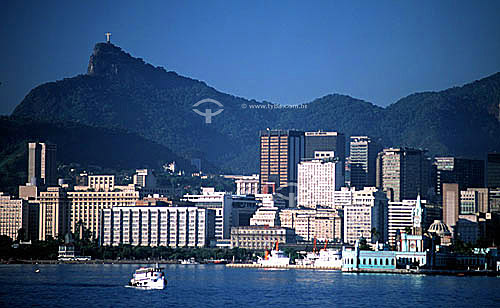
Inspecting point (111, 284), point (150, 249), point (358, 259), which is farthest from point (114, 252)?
point (111, 284)

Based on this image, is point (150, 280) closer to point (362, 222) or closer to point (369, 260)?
point (369, 260)

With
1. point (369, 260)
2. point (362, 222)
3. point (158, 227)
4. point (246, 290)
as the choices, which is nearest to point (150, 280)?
point (246, 290)

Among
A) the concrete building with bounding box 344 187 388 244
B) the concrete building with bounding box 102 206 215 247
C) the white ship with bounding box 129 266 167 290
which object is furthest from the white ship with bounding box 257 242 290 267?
the white ship with bounding box 129 266 167 290

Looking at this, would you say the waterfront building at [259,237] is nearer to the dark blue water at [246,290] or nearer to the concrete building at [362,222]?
the concrete building at [362,222]

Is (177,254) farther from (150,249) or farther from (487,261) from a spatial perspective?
(487,261)

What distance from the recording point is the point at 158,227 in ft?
631

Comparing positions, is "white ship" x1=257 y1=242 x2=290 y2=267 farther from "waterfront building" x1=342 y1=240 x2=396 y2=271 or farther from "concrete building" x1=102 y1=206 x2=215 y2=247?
"concrete building" x1=102 y1=206 x2=215 y2=247

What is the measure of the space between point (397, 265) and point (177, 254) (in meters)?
41.5

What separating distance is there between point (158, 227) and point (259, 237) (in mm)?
15383

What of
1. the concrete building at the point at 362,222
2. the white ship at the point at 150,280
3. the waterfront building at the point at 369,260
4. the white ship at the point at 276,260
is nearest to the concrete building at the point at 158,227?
the concrete building at the point at 362,222

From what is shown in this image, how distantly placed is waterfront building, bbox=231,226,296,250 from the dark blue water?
46897mm

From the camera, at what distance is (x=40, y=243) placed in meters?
182

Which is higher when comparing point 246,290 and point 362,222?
point 362,222

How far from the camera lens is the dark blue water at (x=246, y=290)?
9656 cm
